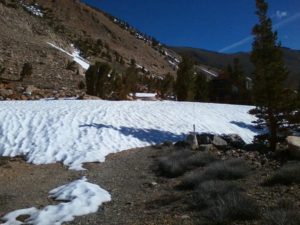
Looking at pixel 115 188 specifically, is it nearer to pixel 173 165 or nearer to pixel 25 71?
pixel 173 165

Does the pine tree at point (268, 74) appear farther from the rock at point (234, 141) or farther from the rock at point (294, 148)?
the rock at point (294, 148)

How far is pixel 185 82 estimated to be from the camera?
3712 centimetres

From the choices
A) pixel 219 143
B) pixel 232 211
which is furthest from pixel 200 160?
pixel 232 211

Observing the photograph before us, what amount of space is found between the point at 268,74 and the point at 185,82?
65.7ft

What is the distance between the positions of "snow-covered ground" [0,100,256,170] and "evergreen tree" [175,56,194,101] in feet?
39.8

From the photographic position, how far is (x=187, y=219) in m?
7.48

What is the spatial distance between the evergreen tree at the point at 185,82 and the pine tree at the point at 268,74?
1915 cm

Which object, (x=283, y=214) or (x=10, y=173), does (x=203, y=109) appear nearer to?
(x=10, y=173)

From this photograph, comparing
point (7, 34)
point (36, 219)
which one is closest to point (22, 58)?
point (7, 34)

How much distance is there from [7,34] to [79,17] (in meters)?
47.8

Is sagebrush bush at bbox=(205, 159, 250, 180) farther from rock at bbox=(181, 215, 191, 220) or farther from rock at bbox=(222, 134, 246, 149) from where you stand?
rock at bbox=(222, 134, 246, 149)

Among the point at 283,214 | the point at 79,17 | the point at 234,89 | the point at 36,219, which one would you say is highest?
the point at 79,17

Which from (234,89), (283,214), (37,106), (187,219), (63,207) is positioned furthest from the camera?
(234,89)

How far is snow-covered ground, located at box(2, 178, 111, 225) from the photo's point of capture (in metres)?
8.01
